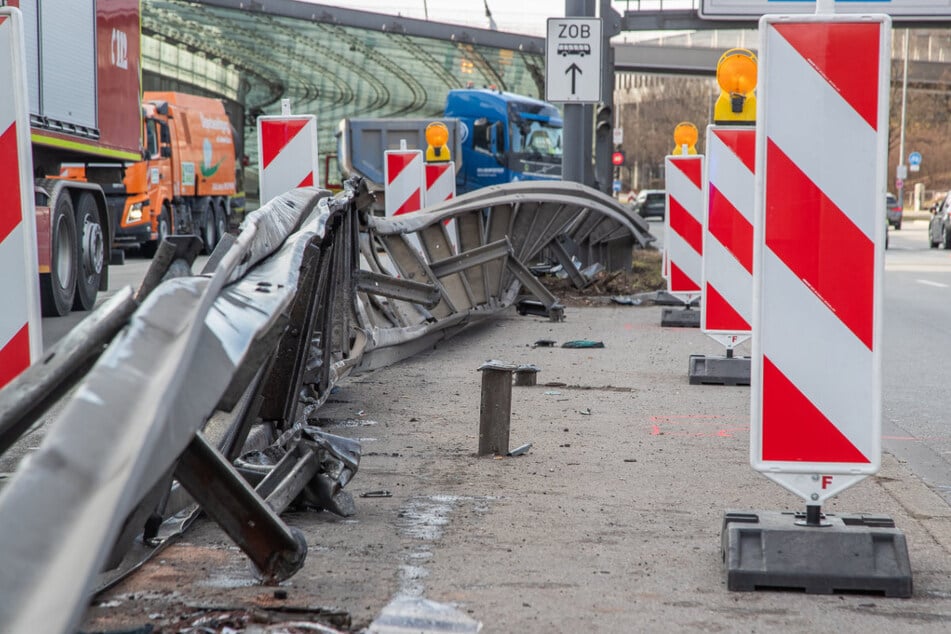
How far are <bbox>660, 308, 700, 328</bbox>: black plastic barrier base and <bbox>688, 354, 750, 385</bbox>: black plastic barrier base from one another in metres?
4.01

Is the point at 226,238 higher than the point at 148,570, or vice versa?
the point at 226,238

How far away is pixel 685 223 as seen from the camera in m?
11.4

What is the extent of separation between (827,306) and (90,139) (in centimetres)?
1294

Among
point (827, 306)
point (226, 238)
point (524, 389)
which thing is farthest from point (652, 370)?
point (226, 238)

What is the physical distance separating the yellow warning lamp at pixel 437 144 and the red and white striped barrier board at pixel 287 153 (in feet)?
27.4

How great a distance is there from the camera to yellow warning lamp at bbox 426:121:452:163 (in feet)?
59.8

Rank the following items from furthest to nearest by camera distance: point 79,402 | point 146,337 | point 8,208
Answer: point 8,208, point 146,337, point 79,402

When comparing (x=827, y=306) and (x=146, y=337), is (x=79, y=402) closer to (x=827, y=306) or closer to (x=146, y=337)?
(x=146, y=337)

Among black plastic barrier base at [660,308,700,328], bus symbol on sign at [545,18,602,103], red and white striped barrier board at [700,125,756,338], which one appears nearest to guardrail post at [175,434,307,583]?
red and white striped barrier board at [700,125,756,338]

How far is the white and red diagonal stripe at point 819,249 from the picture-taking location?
409 centimetres

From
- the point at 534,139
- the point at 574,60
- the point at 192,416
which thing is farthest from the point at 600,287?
the point at 534,139

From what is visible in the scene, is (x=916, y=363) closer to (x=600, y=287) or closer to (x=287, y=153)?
(x=287, y=153)

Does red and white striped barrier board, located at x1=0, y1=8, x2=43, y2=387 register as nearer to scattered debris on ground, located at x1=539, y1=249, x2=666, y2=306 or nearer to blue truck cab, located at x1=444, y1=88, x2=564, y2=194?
scattered debris on ground, located at x1=539, y1=249, x2=666, y2=306

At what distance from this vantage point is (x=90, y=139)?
1562 cm
